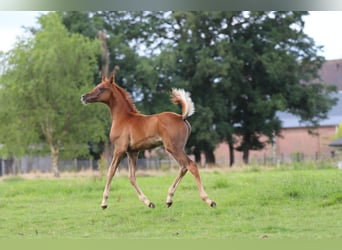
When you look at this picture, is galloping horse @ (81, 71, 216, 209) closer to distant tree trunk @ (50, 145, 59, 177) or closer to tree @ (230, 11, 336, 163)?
distant tree trunk @ (50, 145, 59, 177)

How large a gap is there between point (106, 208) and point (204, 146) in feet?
36.8

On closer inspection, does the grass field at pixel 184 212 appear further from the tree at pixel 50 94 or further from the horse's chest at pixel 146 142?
the tree at pixel 50 94

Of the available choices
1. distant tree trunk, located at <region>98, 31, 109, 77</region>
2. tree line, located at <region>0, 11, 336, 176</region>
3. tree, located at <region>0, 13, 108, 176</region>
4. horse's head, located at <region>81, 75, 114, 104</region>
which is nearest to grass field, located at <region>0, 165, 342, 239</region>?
horse's head, located at <region>81, 75, 114, 104</region>

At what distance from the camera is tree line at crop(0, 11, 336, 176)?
49.4 ft

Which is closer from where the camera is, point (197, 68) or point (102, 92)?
point (102, 92)

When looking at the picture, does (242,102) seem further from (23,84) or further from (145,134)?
(145,134)

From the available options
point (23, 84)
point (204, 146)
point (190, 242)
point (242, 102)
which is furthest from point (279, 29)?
point (190, 242)

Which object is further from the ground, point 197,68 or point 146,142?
point 197,68

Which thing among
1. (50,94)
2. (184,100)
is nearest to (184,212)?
(184,100)

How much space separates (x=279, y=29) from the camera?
19391 mm

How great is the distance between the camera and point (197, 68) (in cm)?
1880

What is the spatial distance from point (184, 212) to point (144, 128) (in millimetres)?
982

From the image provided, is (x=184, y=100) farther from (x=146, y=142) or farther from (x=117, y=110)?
(x=117, y=110)

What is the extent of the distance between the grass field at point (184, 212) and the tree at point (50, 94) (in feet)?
9.00
